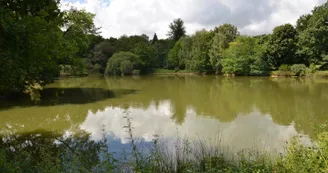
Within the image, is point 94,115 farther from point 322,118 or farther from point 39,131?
point 322,118

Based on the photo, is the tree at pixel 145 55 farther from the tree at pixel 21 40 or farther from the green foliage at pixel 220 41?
the tree at pixel 21 40

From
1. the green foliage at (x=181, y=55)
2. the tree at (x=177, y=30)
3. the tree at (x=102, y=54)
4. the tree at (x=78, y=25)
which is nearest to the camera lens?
the tree at (x=78, y=25)

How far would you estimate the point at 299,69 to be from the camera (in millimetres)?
32938

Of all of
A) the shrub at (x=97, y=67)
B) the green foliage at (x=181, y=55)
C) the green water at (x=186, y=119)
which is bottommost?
the green water at (x=186, y=119)

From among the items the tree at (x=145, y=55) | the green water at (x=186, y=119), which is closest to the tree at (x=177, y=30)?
the tree at (x=145, y=55)

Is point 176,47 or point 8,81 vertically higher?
point 176,47

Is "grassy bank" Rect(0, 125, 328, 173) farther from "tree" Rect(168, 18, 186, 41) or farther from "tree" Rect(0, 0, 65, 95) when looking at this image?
"tree" Rect(168, 18, 186, 41)

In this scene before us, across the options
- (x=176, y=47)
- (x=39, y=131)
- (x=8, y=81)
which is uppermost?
(x=176, y=47)

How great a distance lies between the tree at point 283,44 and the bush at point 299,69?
2395 mm

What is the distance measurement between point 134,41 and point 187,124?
1870 inches

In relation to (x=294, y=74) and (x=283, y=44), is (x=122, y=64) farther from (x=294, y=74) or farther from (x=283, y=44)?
(x=294, y=74)

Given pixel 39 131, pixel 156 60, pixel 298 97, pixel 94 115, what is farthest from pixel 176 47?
pixel 39 131

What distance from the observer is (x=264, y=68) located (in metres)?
35.8

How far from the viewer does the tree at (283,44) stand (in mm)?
34688
